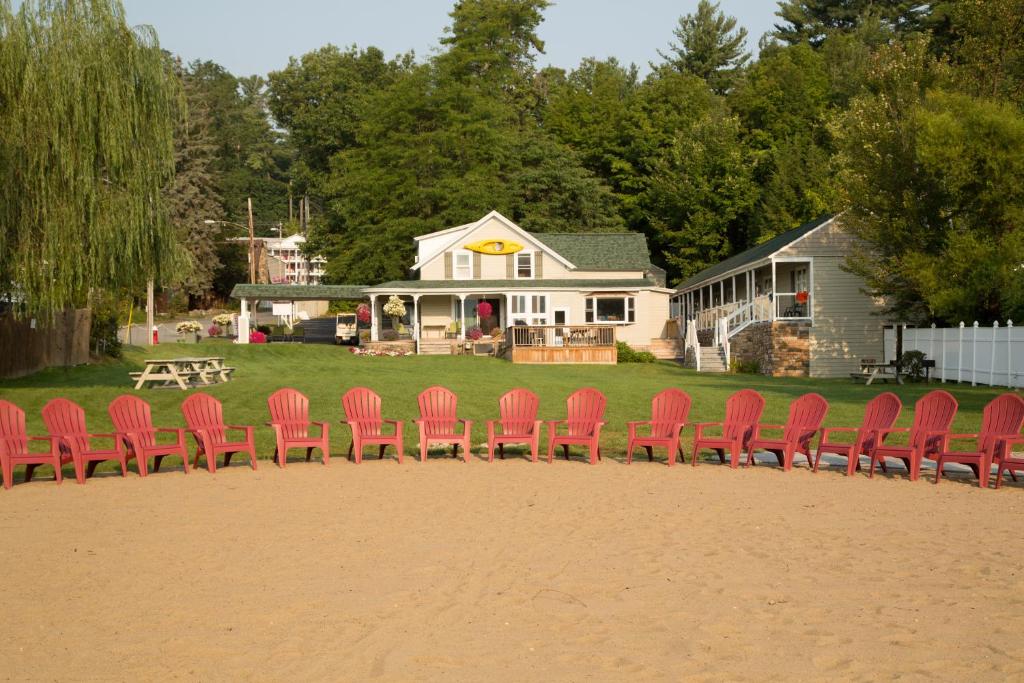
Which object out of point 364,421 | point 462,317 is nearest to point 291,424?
point 364,421

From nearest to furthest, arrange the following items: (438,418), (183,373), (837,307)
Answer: (438,418)
(183,373)
(837,307)

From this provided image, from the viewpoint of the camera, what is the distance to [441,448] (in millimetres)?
16219

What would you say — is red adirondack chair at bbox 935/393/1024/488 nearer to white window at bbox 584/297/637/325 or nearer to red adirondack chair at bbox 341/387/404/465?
red adirondack chair at bbox 341/387/404/465

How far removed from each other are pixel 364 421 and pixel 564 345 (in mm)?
24728

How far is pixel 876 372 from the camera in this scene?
97.0ft

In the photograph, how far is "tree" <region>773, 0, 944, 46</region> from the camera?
237 ft

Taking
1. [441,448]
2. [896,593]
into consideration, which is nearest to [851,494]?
[896,593]

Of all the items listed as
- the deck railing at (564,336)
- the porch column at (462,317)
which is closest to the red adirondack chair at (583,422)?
the deck railing at (564,336)

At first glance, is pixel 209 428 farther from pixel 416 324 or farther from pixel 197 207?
pixel 197 207

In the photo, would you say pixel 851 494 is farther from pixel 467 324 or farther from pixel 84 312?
pixel 467 324

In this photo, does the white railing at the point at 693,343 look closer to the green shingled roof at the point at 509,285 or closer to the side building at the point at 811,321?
the side building at the point at 811,321

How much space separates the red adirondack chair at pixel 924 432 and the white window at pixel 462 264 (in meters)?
35.4

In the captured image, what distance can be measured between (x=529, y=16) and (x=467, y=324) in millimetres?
35502

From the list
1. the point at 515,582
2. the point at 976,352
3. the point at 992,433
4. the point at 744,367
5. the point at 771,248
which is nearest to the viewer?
the point at 515,582
